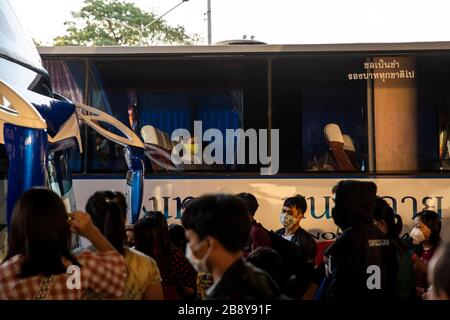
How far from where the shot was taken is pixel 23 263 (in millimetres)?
3477

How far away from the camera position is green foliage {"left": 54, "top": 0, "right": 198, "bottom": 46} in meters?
40.7

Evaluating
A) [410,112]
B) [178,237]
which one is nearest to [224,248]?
[178,237]

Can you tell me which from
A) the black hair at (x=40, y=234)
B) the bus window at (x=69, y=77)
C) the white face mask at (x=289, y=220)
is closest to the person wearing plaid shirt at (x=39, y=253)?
the black hair at (x=40, y=234)

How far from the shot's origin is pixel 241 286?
3.02 metres

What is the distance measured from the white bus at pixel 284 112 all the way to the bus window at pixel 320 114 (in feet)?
0.04

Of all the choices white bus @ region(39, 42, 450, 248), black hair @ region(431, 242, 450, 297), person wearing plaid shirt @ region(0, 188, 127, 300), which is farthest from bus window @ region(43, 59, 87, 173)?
black hair @ region(431, 242, 450, 297)

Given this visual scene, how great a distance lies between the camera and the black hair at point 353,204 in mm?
4703

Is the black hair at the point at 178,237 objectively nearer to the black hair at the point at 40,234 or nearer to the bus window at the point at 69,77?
the black hair at the point at 40,234

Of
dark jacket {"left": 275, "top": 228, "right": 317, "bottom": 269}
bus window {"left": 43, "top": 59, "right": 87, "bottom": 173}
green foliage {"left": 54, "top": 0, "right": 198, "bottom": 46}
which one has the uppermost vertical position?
green foliage {"left": 54, "top": 0, "right": 198, "bottom": 46}

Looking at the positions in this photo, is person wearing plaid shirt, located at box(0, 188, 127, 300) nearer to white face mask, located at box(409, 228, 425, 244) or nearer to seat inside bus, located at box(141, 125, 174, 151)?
white face mask, located at box(409, 228, 425, 244)

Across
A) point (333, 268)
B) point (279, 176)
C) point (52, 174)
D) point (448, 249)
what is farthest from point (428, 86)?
point (448, 249)

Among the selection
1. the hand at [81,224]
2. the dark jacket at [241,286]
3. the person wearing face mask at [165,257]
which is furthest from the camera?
the person wearing face mask at [165,257]

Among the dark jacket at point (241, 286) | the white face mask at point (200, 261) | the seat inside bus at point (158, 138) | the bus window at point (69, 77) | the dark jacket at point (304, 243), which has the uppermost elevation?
the bus window at point (69, 77)
